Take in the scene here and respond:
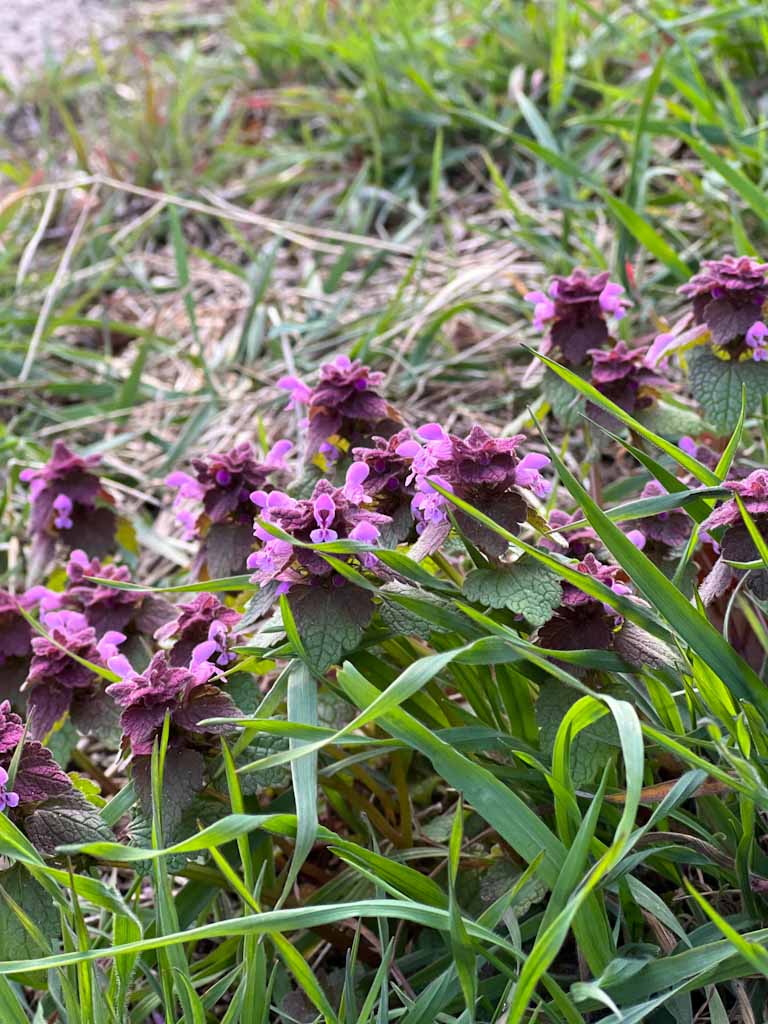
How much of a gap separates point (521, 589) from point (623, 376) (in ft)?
2.02

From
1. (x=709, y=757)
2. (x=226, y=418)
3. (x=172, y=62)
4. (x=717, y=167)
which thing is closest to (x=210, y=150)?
(x=172, y=62)

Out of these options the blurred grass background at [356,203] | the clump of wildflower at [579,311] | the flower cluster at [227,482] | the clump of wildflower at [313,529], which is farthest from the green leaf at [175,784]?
the blurred grass background at [356,203]

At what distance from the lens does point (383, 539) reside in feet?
5.09

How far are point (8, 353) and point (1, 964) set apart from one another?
2.39 metres

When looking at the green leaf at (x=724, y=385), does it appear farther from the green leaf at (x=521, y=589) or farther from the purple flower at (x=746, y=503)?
the green leaf at (x=521, y=589)

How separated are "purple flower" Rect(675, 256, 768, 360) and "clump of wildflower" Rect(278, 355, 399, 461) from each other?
51cm

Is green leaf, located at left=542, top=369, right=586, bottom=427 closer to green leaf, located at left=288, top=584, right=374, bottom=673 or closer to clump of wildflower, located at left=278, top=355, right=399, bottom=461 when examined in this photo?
clump of wildflower, located at left=278, top=355, right=399, bottom=461

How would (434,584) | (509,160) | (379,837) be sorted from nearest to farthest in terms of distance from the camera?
(434,584), (379,837), (509,160)

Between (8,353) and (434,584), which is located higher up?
(434,584)

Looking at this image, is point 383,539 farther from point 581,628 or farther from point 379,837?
point 379,837

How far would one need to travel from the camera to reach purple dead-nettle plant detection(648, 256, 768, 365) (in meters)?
1.78

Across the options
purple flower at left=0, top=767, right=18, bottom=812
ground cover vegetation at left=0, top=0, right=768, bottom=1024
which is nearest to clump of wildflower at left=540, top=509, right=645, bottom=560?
ground cover vegetation at left=0, top=0, right=768, bottom=1024

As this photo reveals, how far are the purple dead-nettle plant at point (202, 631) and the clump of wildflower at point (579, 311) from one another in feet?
2.48

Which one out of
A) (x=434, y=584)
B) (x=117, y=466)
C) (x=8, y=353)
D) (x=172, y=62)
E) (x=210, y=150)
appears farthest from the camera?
(x=172, y=62)
